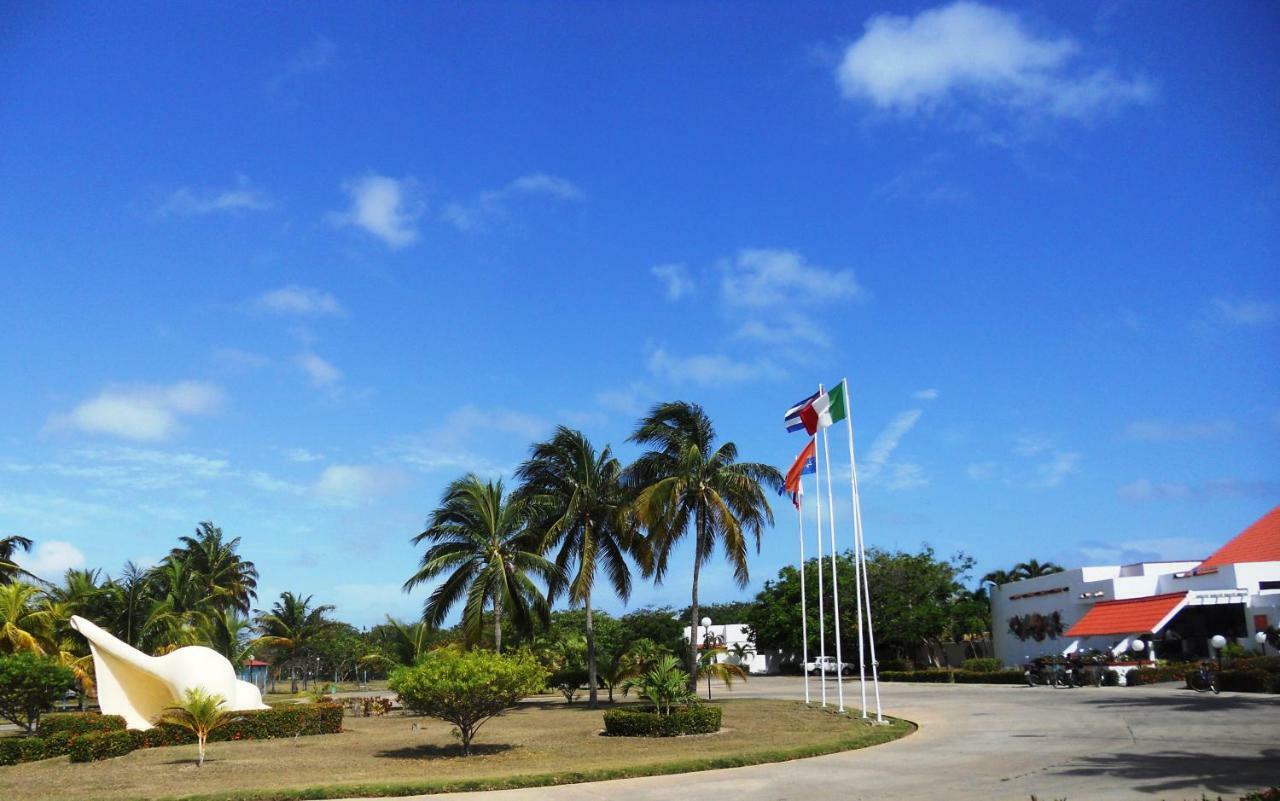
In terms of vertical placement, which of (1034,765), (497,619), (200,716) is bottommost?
(1034,765)

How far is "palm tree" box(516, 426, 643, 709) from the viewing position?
35594 mm

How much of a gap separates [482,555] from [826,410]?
17.1 meters

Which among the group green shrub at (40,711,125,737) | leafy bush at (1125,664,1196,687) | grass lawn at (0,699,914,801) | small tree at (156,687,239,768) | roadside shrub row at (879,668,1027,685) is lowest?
roadside shrub row at (879,668,1027,685)

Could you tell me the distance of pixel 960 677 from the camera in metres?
46.5

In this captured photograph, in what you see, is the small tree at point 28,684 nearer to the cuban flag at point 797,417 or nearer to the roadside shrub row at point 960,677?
the cuban flag at point 797,417

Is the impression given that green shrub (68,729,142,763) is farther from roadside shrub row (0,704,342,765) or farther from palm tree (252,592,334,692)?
palm tree (252,592,334,692)

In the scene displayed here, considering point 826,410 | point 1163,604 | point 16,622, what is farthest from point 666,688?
point 1163,604

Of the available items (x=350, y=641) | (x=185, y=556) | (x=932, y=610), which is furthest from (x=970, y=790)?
(x=350, y=641)

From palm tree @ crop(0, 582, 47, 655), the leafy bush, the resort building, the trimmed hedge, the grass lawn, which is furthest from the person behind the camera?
the resort building

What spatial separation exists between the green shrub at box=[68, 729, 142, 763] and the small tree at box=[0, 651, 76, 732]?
224 inches

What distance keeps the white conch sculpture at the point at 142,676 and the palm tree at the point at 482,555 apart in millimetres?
11072

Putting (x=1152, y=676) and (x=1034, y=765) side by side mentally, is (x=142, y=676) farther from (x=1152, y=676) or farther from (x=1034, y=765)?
(x=1152, y=676)

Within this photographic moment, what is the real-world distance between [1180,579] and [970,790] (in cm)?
3704

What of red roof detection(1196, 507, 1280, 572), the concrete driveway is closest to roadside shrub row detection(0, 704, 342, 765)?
the concrete driveway
